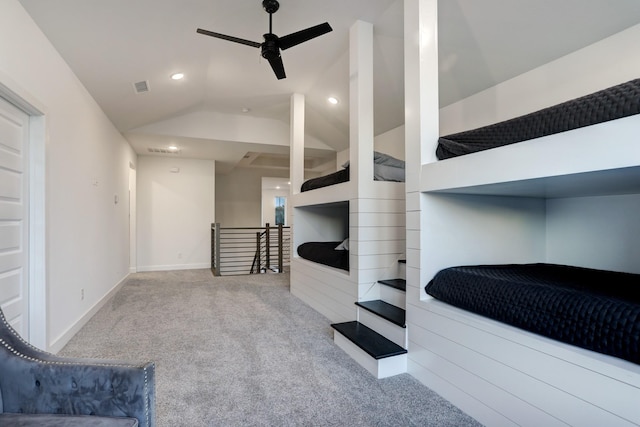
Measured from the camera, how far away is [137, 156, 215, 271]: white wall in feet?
20.6

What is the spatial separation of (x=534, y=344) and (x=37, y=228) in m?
3.03

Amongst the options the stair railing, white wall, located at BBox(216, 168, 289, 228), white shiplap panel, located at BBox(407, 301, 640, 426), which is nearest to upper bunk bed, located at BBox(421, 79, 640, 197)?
white shiplap panel, located at BBox(407, 301, 640, 426)

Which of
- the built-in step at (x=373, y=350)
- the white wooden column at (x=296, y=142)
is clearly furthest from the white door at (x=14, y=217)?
the white wooden column at (x=296, y=142)

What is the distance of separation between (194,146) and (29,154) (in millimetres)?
3490

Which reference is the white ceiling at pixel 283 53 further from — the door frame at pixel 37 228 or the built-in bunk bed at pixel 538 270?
the built-in bunk bed at pixel 538 270

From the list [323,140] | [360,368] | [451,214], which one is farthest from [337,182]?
[323,140]

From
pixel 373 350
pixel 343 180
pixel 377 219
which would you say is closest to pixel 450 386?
pixel 373 350

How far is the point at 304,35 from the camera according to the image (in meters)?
2.36

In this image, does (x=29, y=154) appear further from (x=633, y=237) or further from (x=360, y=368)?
(x=633, y=237)

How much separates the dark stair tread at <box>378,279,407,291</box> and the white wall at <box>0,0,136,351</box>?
256 centimetres

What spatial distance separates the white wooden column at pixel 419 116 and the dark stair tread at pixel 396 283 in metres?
0.42

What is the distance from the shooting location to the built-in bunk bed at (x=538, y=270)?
3.77 feet

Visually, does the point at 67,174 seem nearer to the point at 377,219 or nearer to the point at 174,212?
the point at 377,219

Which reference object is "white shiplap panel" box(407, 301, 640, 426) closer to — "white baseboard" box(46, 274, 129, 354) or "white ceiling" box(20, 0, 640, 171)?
"white ceiling" box(20, 0, 640, 171)
